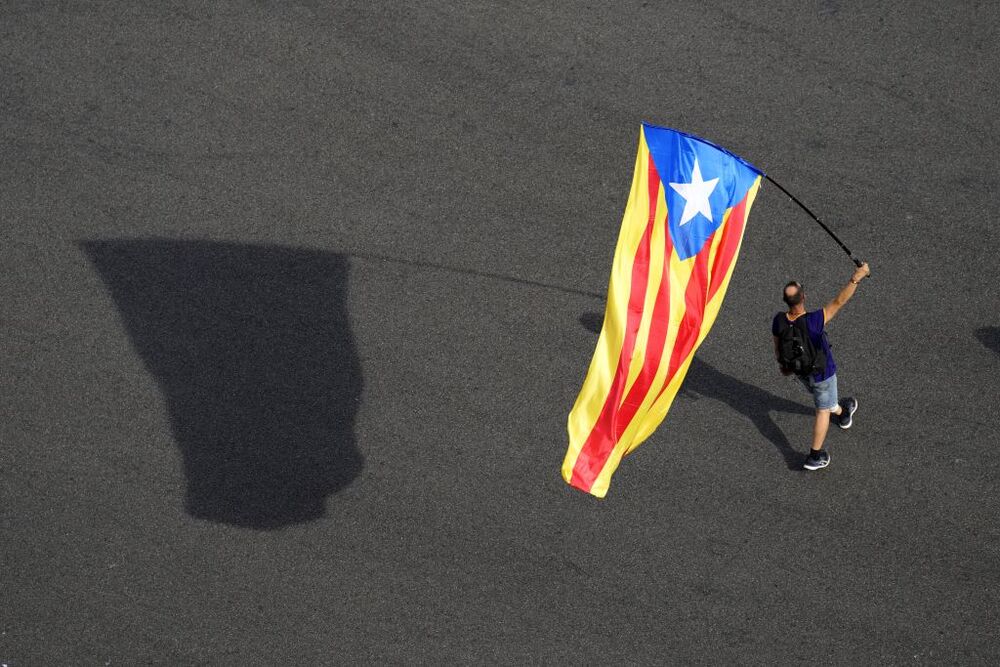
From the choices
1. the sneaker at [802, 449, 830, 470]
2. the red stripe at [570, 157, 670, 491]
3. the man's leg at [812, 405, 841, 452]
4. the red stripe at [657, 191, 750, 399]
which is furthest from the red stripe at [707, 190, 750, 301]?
the sneaker at [802, 449, 830, 470]

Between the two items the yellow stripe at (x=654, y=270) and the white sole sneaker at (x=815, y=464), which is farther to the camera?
the white sole sneaker at (x=815, y=464)

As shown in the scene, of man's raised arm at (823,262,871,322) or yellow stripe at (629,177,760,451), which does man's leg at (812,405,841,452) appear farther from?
yellow stripe at (629,177,760,451)

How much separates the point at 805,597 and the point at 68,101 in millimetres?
7213

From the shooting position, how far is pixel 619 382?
6805 mm

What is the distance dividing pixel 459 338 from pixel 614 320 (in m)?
2.42

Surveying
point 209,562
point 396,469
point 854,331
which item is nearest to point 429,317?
point 396,469

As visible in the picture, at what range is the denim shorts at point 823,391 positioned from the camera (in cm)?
790

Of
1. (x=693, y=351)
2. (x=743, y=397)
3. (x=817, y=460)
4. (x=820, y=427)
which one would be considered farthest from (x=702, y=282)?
(x=817, y=460)

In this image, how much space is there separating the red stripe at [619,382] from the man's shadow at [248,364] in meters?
2.22

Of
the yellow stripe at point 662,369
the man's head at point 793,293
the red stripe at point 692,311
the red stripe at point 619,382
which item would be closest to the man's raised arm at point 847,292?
the man's head at point 793,293

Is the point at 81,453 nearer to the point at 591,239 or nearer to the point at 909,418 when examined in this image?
the point at 591,239

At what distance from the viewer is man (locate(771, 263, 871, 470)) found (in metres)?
7.55

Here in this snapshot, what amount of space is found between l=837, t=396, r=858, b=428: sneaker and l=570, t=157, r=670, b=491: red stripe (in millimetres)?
2266

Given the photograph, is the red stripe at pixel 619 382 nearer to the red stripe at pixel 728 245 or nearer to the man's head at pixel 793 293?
the red stripe at pixel 728 245
